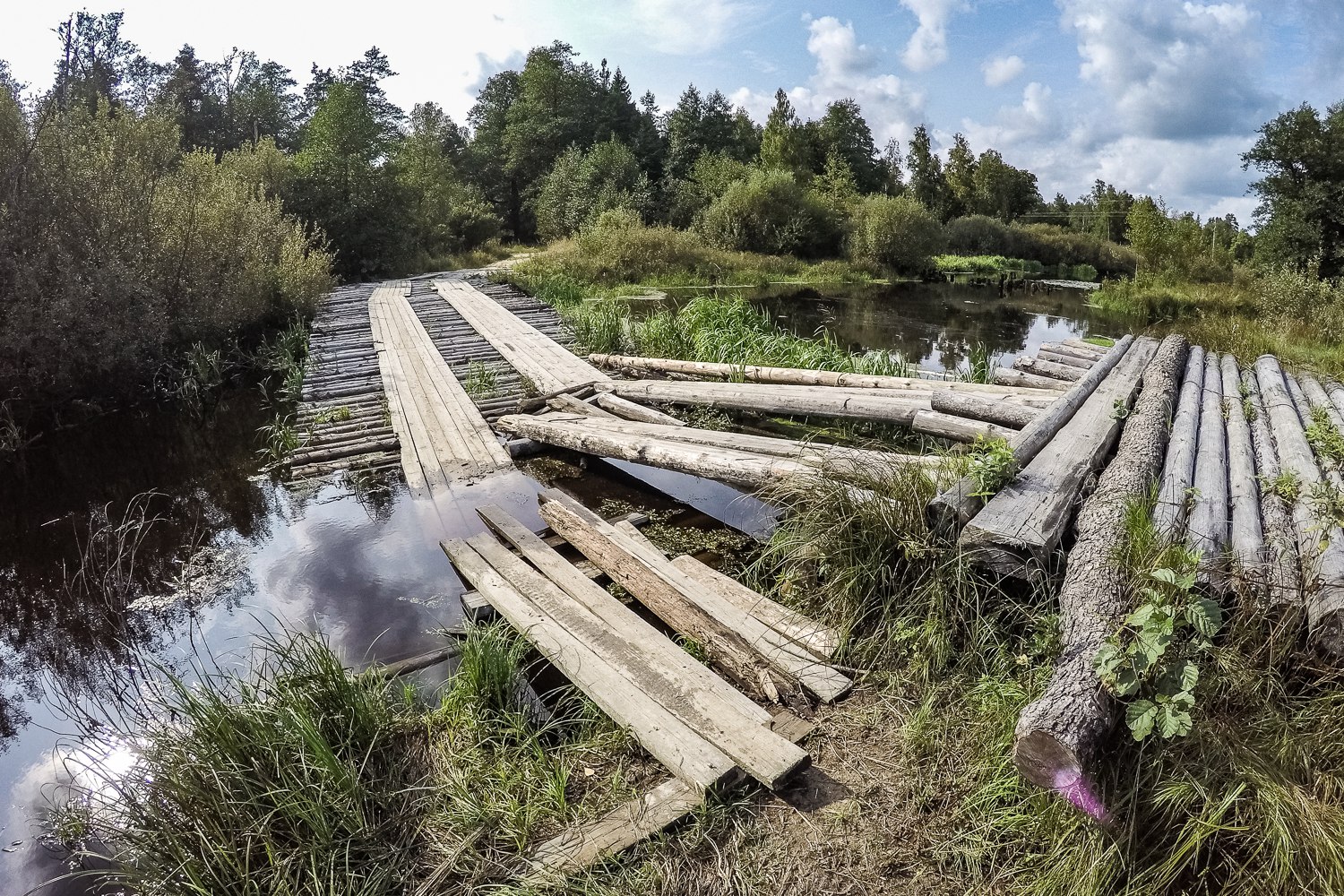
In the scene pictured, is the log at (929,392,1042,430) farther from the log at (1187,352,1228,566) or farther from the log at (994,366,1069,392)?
the log at (994,366,1069,392)

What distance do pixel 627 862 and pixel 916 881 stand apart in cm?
103

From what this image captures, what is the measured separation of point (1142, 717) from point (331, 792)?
2.92 m

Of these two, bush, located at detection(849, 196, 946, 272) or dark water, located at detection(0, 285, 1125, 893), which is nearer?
dark water, located at detection(0, 285, 1125, 893)

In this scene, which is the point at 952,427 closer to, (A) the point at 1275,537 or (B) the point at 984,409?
(B) the point at 984,409

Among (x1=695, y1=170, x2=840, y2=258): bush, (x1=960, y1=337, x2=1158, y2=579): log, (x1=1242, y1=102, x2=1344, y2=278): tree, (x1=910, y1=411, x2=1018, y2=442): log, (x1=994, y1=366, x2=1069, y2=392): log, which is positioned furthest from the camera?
(x1=695, y1=170, x2=840, y2=258): bush

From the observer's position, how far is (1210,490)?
3.82 meters

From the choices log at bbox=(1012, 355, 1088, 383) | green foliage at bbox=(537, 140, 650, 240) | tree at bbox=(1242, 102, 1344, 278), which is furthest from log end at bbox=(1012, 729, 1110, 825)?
green foliage at bbox=(537, 140, 650, 240)

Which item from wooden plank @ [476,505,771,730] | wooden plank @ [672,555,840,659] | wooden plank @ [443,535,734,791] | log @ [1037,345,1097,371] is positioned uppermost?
log @ [1037,345,1097,371]

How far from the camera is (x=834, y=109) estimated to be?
47500 millimetres

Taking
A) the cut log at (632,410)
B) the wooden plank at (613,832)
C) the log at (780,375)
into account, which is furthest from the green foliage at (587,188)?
the wooden plank at (613,832)

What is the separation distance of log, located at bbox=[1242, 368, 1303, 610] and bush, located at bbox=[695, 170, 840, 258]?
27359mm

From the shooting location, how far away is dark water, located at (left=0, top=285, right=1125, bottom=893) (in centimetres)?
410

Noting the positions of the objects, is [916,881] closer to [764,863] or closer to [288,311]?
[764,863]

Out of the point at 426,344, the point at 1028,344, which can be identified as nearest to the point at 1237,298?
the point at 1028,344
